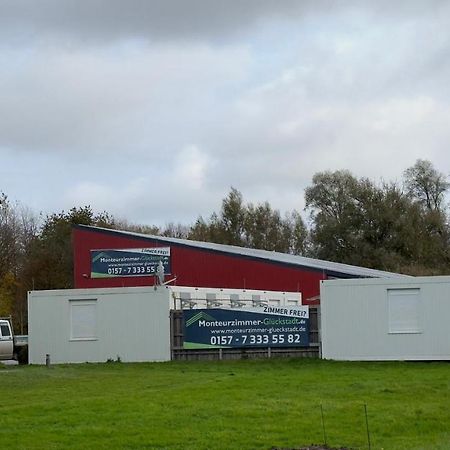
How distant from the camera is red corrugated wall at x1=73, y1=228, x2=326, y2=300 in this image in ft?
156

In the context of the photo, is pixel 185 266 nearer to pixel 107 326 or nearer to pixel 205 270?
pixel 205 270

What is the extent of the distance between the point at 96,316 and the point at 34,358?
9.65 feet

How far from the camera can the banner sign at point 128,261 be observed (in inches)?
2029

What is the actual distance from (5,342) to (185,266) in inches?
579

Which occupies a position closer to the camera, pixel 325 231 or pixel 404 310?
pixel 404 310

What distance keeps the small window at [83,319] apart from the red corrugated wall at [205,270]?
1397 cm

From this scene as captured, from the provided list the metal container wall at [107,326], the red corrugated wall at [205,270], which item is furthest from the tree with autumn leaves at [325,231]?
the metal container wall at [107,326]

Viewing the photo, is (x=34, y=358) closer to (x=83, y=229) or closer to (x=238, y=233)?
(x=83, y=229)

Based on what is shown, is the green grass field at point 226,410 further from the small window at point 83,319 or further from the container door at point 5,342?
the container door at point 5,342

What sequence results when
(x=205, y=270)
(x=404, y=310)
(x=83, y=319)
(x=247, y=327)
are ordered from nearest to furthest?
(x=404, y=310), (x=247, y=327), (x=83, y=319), (x=205, y=270)

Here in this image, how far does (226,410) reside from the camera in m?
18.0

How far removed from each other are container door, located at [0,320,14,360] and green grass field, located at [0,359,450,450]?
11.0 meters

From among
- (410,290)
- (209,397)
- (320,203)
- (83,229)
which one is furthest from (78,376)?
(320,203)

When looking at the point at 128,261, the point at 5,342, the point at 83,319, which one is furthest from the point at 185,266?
the point at 83,319
